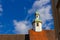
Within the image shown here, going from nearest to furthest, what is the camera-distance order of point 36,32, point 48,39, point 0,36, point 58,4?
point 58,4 → point 48,39 → point 36,32 → point 0,36

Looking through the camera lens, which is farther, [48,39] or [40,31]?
[40,31]

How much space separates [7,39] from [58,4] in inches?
479

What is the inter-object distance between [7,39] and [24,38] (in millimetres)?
1573

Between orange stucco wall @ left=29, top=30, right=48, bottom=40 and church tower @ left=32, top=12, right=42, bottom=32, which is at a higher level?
church tower @ left=32, top=12, right=42, bottom=32

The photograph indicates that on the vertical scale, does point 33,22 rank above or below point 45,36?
above

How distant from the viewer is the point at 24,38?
1470cm

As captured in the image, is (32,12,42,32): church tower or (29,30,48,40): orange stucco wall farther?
(32,12,42,32): church tower

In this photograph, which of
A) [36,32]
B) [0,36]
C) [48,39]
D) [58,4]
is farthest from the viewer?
[0,36]

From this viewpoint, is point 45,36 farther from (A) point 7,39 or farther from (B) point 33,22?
(A) point 7,39

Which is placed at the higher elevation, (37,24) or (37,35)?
(37,24)

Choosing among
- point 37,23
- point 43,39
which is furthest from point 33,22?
point 43,39

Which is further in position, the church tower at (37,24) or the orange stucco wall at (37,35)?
the church tower at (37,24)

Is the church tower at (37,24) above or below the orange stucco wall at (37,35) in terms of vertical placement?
above

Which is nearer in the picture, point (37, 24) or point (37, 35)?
point (37, 35)
